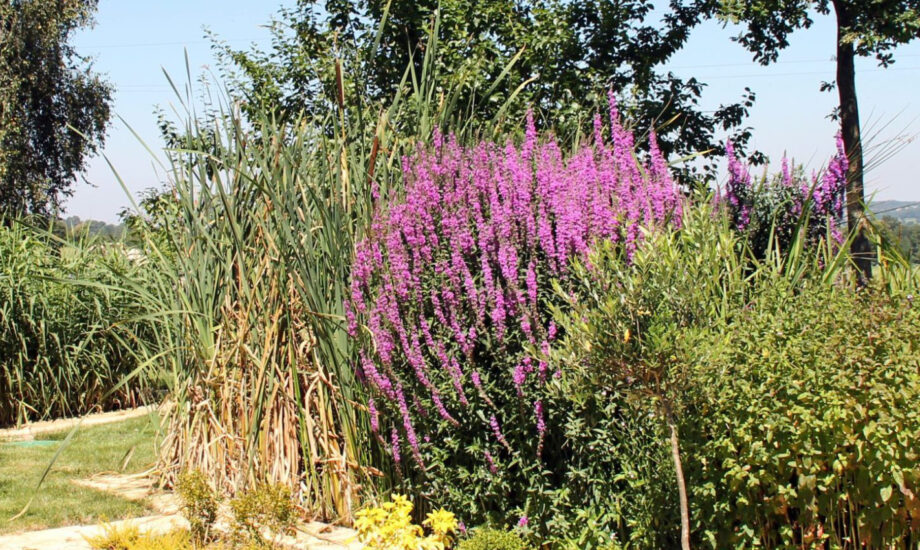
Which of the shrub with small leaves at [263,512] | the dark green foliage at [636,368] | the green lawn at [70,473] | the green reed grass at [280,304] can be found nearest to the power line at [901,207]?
the dark green foliage at [636,368]

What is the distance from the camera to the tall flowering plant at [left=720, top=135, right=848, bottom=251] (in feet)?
15.5

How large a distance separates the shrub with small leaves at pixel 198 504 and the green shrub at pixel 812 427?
7.45 feet

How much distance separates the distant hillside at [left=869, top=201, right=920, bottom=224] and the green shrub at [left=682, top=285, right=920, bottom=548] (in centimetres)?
140

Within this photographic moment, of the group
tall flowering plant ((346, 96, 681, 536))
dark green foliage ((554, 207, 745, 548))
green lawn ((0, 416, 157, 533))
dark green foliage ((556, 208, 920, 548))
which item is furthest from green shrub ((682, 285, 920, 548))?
green lawn ((0, 416, 157, 533))

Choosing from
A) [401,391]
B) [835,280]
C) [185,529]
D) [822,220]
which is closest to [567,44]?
[822,220]

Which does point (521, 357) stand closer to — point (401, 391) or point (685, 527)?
point (401, 391)

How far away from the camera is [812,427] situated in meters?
2.94

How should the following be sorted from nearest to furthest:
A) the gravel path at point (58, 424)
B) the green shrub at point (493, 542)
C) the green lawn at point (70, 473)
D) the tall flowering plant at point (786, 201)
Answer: the green shrub at point (493, 542) < the tall flowering plant at point (786, 201) < the green lawn at point (70, 473) < the gravel path at point (58, 424)

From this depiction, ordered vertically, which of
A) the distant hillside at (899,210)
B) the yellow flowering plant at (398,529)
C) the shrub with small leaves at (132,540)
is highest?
the distant hillside at (899,210)

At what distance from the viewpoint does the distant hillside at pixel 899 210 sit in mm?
4516

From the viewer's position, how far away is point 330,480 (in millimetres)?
4598

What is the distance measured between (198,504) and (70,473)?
11.6ft

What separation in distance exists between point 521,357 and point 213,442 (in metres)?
2.22

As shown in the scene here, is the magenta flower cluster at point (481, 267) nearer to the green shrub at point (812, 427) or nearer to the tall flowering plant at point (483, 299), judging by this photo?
the tall flowering plant at point (483, 299)
